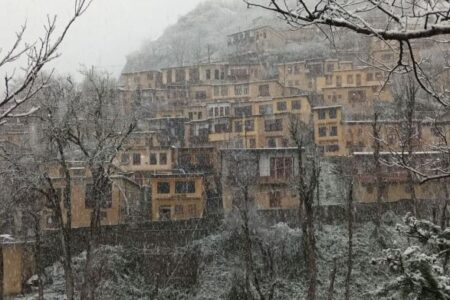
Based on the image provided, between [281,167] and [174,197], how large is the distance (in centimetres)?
758

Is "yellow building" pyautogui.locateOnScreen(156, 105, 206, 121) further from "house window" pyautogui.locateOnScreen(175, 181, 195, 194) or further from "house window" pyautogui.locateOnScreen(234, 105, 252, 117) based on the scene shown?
"house window" pyautogui.locateOnScreen(175, 181, 195, 194)

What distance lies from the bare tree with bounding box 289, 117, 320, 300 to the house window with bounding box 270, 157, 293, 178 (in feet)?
3.34

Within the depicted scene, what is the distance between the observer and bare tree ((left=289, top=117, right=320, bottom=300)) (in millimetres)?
21266

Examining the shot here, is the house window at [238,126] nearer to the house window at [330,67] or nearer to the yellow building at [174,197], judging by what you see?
the yellow building at [174,197]

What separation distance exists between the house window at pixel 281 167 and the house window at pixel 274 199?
121 centimetres

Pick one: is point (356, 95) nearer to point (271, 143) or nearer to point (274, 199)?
point (271, 143)

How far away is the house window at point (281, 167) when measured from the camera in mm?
36094

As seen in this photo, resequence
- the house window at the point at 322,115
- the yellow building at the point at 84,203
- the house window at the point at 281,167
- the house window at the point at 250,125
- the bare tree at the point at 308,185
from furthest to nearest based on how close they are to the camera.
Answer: the house window at the point at 250,125
the house window at the point at 322,115
the house window at the point at 281,167
the yellow building at the point at 84,203
the bare tree at the point at 308,185

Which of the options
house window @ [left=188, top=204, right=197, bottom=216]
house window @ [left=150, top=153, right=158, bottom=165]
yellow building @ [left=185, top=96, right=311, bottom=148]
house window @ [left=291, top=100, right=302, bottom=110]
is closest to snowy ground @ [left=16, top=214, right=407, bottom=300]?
house window @ [left=188, top=204, right=197, bottom=216]

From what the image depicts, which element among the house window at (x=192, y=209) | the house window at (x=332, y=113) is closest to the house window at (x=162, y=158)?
the house window at (x=192, y=209)

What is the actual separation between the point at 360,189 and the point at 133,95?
3036 cm

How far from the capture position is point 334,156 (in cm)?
4212

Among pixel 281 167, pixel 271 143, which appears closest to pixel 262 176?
pixel 281 167

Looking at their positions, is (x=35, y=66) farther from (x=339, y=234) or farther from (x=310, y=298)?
(x=339, y=234)
